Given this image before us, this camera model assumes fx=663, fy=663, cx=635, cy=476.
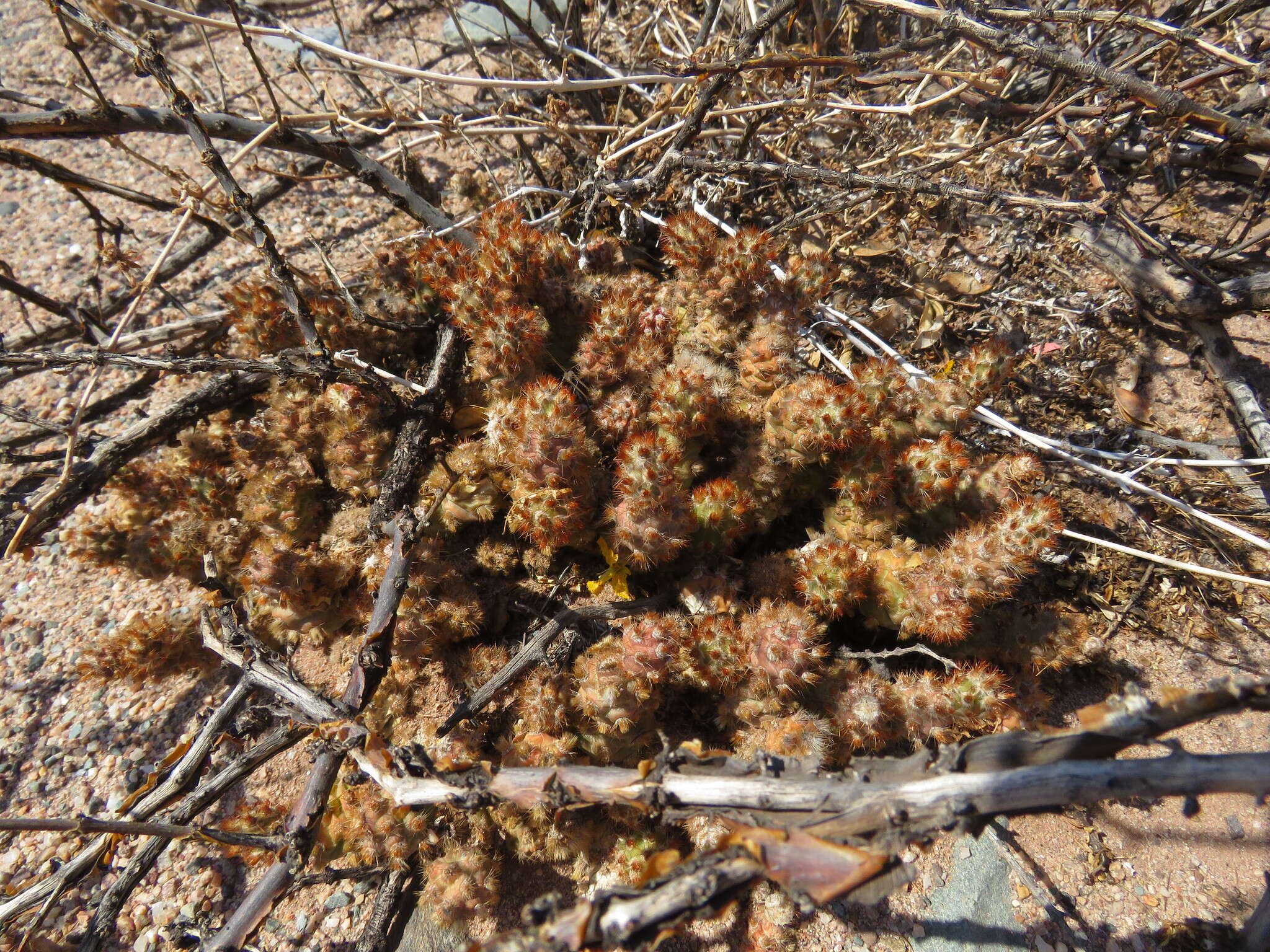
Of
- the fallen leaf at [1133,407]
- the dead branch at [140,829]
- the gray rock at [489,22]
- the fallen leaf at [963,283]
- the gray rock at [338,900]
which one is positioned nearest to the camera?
the dead branch at [140,829]

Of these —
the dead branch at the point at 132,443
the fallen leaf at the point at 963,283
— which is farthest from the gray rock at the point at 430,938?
the fallen leaf at the point at 963,283

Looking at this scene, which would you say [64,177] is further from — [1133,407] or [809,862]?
[1133,407]

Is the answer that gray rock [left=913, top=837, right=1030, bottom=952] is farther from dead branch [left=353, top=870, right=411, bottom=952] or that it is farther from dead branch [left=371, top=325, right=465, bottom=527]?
dead branch [left=371, top=325, right=465, bottom=527]

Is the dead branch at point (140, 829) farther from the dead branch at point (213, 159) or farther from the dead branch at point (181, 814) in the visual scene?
the dead branch at point (213, 159)

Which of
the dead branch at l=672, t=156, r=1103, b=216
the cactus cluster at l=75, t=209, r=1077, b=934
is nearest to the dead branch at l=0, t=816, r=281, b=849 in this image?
the cactus cluster at l=75, t=209, r=1077, b=934

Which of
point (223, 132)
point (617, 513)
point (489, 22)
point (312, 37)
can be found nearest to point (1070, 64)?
point (617, 513)

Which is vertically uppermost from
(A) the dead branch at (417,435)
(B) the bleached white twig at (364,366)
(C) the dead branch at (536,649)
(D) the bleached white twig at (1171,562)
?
(B) the bleached white twig at (364,366)
